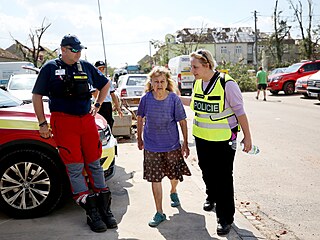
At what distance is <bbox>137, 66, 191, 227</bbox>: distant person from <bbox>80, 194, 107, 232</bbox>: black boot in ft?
1.87

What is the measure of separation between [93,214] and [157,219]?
0.69 metres

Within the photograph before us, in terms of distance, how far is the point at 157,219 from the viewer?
13.5ft

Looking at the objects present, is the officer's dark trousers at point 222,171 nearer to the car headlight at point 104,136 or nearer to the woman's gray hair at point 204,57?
the woman's gray hair at point 204,57

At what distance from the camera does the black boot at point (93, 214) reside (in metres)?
3.96

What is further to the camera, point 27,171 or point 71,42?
point 27,171

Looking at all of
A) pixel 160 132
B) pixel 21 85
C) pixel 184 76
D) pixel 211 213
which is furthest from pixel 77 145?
pixel 184 76

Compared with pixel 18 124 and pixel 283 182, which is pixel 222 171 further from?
pixel 18 124

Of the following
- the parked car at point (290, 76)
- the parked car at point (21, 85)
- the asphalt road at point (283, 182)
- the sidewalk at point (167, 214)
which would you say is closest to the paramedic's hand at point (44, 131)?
the sidewalk at point (167, 214)

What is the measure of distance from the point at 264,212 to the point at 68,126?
249cm

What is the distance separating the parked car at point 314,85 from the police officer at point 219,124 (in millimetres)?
14125

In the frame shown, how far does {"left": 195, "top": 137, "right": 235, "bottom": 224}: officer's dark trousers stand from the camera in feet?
12.6

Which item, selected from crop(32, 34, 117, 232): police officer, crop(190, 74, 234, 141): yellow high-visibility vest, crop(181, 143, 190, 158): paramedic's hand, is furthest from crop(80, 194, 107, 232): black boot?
crop(190, 74, 234, 141): yellow high-visibility vest

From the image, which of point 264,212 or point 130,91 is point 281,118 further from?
point 264,212

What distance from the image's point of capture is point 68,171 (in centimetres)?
409
